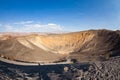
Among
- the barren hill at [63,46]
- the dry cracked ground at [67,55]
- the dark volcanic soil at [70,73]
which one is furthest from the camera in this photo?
the barren hill at [63,46]

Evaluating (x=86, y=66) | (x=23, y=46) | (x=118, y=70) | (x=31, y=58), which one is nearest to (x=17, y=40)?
(x=23, y=46)

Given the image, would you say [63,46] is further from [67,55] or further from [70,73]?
[70,73]

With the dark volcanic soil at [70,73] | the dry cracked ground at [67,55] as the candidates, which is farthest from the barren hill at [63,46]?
the dark volcanic soil at [70,73]

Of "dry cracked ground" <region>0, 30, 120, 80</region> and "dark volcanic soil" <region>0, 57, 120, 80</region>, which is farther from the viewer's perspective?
"dry cracked ground" <region>0, 30, 120, 80</region>

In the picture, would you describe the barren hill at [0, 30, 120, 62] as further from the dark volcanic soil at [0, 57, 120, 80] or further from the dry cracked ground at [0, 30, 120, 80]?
the dark volcanic soil at [0, 57, 120, 80]

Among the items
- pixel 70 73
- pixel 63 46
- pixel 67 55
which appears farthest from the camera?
pixel 63 46

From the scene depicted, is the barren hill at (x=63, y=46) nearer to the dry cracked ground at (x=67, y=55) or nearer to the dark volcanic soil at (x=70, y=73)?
the dry cracked ground at (x=67, y=55)

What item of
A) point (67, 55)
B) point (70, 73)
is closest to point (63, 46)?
point (67, 55)

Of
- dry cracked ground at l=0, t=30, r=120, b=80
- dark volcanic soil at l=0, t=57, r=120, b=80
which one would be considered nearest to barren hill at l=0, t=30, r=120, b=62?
dry cracked ground at l=0, t=30, r=120, b=80
